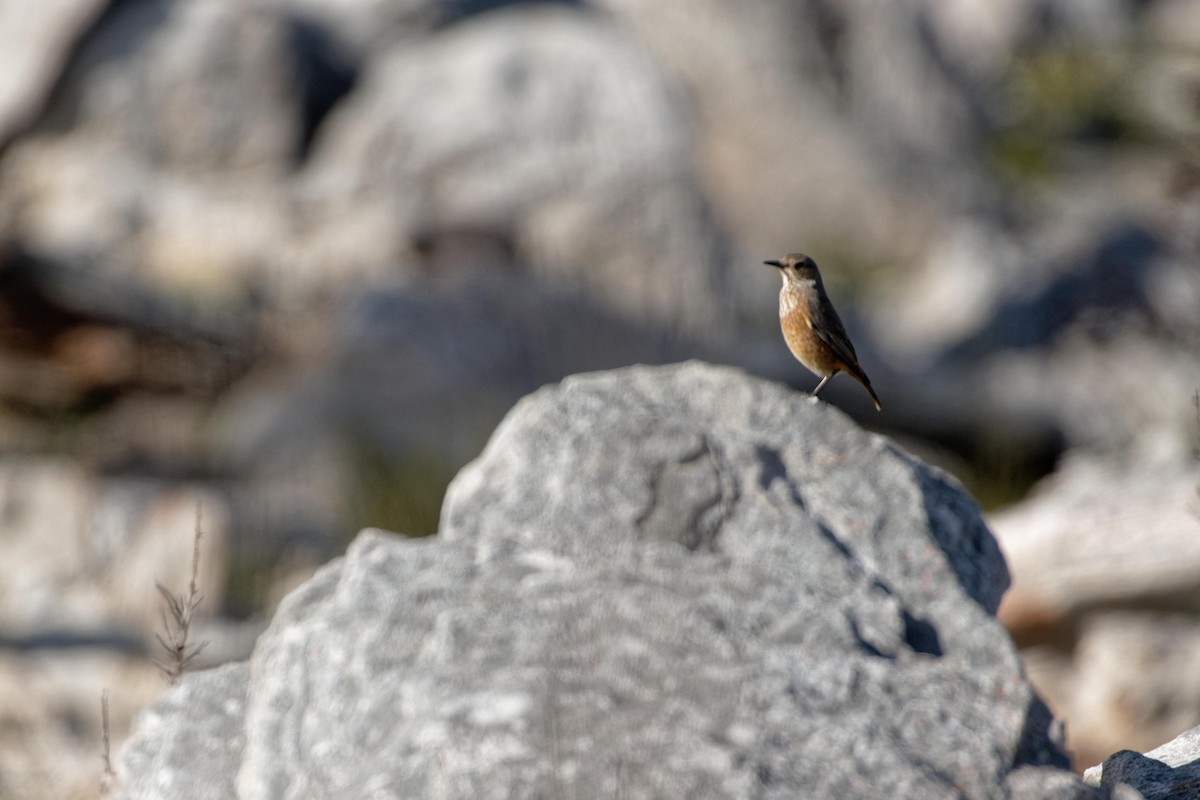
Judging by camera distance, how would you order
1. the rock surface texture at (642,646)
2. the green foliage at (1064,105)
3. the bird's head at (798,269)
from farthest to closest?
the green foliage at (1064,105) → the bird's head at (798,269) → the rock surface texture at (642,646)

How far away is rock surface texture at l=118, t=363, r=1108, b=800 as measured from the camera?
256 centimetres

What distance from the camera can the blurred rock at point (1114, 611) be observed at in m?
7.25

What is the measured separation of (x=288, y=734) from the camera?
9.40ft

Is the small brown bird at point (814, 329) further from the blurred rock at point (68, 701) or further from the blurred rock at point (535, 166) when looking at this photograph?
the blurred rock at point (535, 166)

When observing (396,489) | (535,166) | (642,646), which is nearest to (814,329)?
(642,646)

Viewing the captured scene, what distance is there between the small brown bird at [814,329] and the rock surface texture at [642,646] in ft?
6.04

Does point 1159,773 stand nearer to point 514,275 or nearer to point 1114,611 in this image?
point 1114,611

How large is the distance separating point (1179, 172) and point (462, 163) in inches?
348

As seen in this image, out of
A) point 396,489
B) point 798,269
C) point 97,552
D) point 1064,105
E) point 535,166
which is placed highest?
point 1064,105

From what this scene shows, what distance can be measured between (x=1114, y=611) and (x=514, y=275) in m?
6.23

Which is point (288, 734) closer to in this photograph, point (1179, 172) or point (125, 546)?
point (125, 546)

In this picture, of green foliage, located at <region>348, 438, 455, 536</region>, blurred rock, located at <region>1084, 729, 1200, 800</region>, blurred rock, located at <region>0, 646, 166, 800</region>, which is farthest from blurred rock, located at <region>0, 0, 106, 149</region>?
blurred rock, located at <region>1084, 729, 1200, 800</region>

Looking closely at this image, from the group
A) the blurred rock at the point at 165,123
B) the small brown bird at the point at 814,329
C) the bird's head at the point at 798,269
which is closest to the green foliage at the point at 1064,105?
the blurred rock at the point at 165,123

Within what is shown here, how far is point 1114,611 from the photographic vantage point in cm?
749
